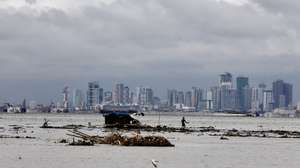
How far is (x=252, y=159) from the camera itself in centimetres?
5959

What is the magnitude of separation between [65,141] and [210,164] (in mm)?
24085

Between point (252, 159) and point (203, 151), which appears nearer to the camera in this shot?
point (252, 159)

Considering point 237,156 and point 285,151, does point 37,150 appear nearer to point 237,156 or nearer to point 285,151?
A: point 237,156

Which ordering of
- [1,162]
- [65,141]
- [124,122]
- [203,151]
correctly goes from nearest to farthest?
1. [1,162]
2. [203,151]
3. [65,141]
4. [124,122]

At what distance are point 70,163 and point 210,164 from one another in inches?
383

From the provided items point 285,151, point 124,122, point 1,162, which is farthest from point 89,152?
point 124,122

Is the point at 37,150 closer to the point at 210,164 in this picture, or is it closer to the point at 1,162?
the point at 1,162

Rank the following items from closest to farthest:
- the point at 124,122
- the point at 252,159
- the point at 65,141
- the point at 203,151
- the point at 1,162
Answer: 1. the point at 1,162
2. the point at 252,159
3. the point at 203,151
4. the point at 65,141
5. the point at 124,122

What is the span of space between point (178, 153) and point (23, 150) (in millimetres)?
12497

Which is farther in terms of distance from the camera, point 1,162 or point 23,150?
point 23,150

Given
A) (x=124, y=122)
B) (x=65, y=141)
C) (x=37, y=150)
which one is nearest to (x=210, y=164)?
(x=37, y=150)

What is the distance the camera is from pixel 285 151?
70.8 meters

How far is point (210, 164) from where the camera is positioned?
53.6m

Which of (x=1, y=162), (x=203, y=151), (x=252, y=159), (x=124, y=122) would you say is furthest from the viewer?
(x=124, y=122)
